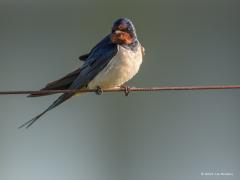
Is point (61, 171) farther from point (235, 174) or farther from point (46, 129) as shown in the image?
point (235, 174)

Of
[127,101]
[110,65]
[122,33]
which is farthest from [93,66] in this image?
[127,101]

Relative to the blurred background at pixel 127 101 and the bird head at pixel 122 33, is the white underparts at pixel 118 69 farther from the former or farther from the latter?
the blurred background at pixel 127 101

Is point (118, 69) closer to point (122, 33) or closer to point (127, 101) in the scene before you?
point (122, 33)

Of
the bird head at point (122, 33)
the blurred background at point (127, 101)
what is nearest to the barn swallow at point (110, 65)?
the bird head at point (122, 33)

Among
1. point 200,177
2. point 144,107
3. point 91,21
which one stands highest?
point 91,21

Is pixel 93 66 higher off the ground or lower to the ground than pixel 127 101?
lower

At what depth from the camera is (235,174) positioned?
195 inches

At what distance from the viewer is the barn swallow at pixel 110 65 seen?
4.10 m

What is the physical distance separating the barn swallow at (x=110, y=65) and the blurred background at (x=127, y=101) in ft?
2.63

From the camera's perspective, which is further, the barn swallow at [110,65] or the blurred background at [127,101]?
the blurred background at [127,101]

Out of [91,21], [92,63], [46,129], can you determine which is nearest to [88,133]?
[46,129]

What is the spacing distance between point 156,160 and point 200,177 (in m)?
0.24

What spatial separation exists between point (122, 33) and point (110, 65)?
158 mm

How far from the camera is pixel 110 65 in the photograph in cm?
411
